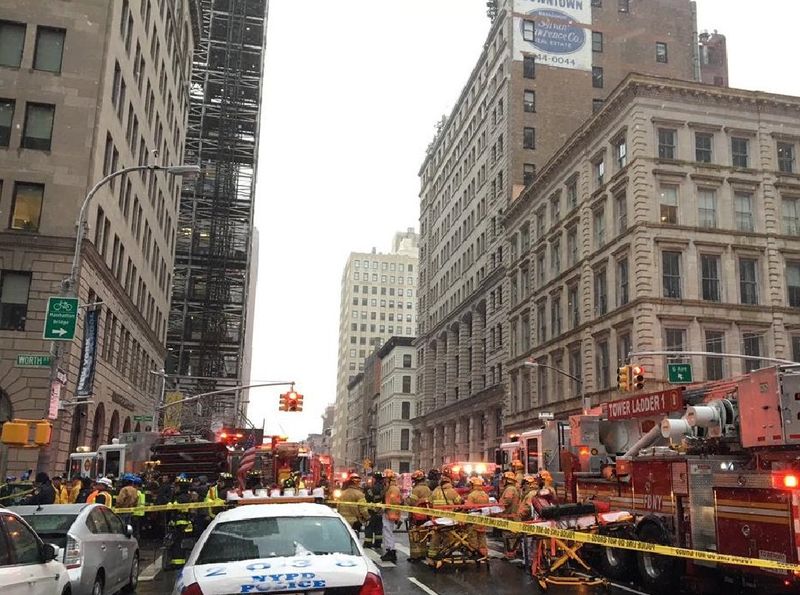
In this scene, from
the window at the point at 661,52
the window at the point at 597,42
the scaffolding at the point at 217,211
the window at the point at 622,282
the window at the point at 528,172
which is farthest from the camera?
the scaffolding at the point at 217,211

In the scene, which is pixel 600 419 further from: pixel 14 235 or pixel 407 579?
pixel 14 235

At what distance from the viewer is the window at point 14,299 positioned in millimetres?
28297

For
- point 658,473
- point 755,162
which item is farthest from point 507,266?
point 658,473

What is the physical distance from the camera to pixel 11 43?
29984 millimetres

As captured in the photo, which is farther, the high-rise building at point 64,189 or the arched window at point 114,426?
the arched window at point 114,426

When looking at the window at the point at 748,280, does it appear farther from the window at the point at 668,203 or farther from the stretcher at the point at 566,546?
the stretcher at the point at 566,546

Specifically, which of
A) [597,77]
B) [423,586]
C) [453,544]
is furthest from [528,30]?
[423,586]

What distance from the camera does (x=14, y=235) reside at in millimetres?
28516

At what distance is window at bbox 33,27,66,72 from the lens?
30.1 meters

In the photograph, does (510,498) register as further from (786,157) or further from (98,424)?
(786,157)

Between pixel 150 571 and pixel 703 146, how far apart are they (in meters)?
37.8

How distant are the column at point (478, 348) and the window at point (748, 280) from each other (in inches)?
1215

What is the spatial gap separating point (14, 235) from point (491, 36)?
52884 mm

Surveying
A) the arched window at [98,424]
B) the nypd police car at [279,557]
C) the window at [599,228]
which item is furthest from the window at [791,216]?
the nypd police car at [279,557]
